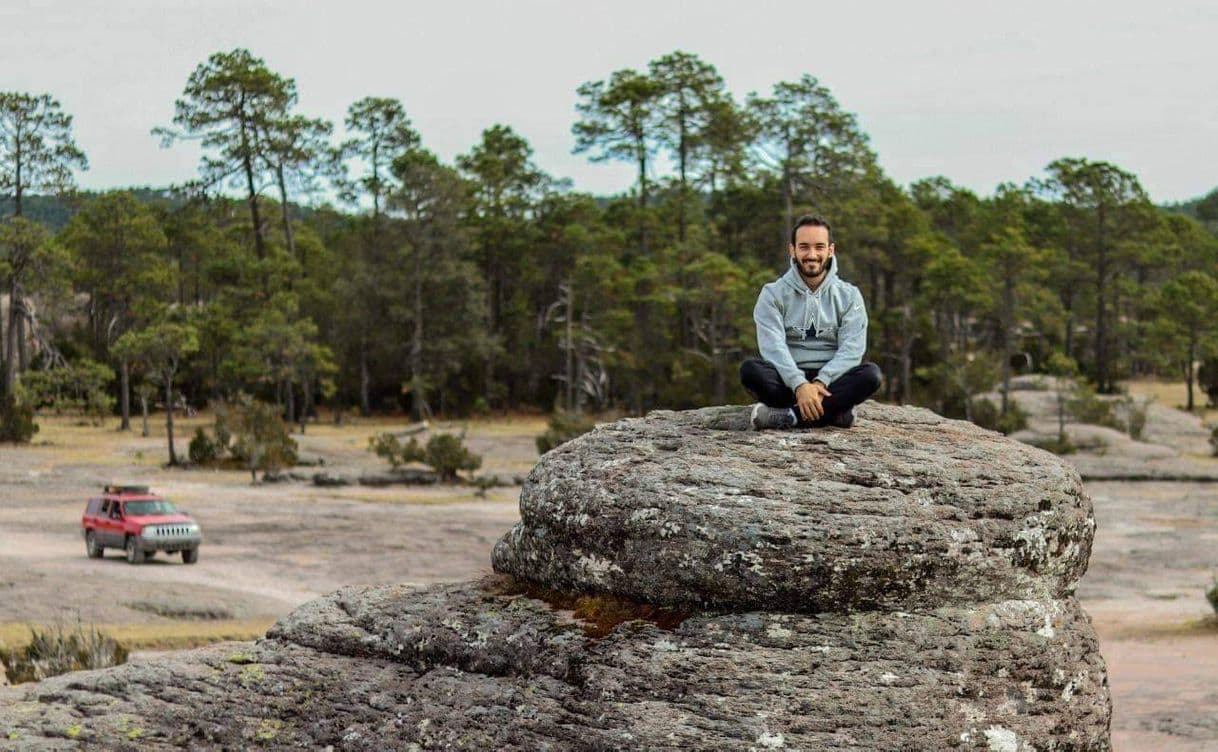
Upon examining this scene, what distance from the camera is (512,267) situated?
75.9m

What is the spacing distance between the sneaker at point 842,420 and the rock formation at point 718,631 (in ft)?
0.41

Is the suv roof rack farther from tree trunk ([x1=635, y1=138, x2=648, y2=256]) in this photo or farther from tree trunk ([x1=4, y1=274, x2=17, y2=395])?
tree trunk ([x1=635, y1=138, x2=648, y2=256])

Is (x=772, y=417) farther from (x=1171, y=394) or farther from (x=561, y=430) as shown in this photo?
(x=1171, y=394)

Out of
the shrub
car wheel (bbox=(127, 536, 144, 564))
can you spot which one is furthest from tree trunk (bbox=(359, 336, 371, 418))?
car wheel (bbox=(127, 536, 144, 564))

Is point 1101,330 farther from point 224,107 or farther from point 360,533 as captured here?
point 360,533

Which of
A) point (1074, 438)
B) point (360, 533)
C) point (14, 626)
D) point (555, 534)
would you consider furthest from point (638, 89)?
point (555, 534)

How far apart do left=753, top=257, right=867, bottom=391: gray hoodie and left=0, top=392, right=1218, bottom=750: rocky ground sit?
2484 mm

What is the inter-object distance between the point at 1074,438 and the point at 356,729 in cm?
5101

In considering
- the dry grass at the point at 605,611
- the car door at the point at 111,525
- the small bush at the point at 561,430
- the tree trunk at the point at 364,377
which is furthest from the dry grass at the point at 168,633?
the tree trunk at the point at 364,377

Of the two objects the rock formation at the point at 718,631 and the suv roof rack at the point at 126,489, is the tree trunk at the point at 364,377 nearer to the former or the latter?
the suv roof rack at the point at 126,489

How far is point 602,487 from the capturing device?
7500mm

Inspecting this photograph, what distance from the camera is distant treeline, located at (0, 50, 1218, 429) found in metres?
59.8

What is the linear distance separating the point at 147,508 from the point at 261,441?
1906 cm

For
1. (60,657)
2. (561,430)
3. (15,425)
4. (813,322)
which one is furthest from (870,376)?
(15,425)
